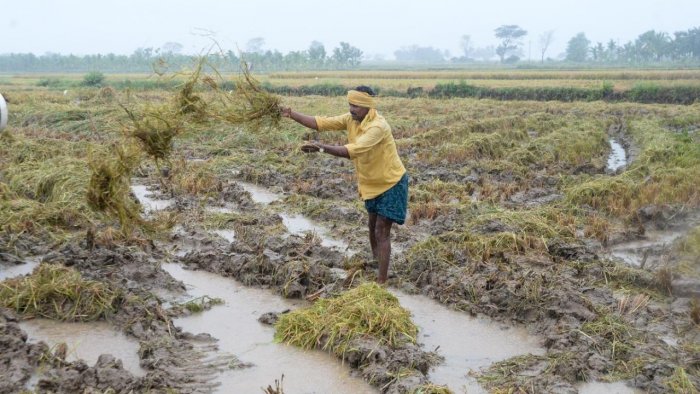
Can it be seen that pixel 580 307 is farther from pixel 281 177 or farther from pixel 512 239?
pixel 281 177

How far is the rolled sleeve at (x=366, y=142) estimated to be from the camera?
467 centimetres

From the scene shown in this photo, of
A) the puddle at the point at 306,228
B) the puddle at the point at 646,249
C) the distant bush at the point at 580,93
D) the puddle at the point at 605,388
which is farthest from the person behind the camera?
the distant bush at the point at 580,93

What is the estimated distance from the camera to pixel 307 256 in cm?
562

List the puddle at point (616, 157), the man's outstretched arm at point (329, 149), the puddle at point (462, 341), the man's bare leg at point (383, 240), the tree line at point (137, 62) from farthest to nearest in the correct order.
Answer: the tree line at point (137, 62) < the puddle at point (616, 157) < the man's bare leg at point (383, 240) < the man's outstretched arm at point (329, 149) < the puddle at point (462, 341)

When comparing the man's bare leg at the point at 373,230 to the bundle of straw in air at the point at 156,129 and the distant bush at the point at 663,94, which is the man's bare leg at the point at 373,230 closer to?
the bundle of straw in air at the point at 156,129

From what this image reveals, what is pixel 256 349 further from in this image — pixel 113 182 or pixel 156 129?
pixel 156 129

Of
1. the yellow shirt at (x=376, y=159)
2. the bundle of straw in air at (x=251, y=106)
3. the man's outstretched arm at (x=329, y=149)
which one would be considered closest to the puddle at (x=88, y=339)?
the man's outstretched arm at (x=329, y=149)

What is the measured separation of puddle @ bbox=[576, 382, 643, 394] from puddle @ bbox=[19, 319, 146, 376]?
2.58 meters

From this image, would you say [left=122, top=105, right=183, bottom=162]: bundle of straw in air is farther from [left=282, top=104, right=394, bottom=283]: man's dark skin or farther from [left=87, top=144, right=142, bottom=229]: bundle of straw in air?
[left=282, top=104, right=394, bottom=283]: man's dark skin

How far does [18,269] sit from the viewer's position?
533 centimetres

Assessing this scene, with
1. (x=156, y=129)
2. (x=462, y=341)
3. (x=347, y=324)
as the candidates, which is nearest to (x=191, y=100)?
(x=156, y=129)

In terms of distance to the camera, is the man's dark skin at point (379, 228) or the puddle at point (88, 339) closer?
the puddle at point (88, 339)

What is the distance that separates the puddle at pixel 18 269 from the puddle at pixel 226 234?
1.72 metres

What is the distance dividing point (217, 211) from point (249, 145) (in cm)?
534
